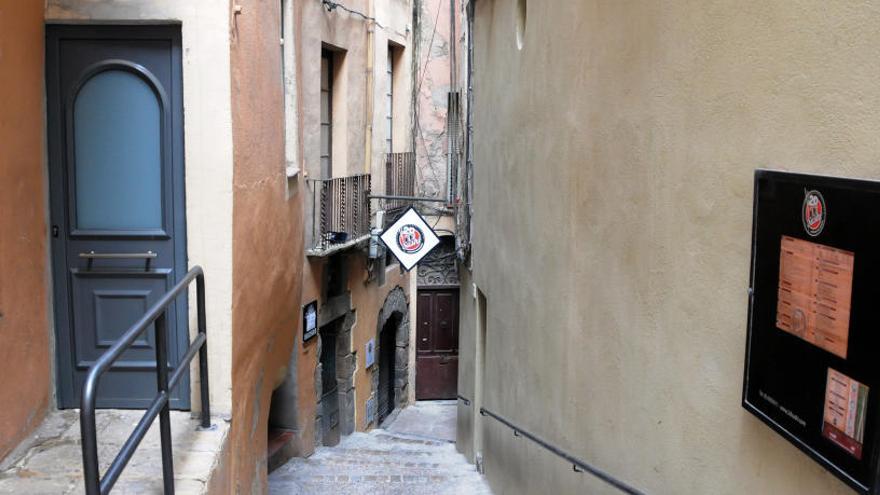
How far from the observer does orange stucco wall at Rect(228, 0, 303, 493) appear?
4.93 meters

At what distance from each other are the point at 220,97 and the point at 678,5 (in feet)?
8.27

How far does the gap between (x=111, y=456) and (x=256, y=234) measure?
1789mm

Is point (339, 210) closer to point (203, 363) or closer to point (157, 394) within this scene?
point (203, 363)

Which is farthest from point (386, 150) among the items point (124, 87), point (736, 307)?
point (736, 307)

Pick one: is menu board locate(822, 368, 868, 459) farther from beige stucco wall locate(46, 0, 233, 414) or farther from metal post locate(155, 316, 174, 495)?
beige stucco wall locate(46, 0, 233, 414)

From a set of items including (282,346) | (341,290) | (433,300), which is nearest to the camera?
(282,346)

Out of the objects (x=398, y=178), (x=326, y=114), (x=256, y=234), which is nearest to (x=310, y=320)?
(x=326, y=114)

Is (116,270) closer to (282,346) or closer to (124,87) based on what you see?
(124,87)

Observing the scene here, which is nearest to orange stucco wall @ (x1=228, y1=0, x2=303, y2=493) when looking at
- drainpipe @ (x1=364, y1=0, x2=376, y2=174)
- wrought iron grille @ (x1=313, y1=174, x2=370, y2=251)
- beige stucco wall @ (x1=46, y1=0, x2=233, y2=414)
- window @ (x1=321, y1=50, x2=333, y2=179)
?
beige stucco wall @ (x1=46, y1=0, x2=233, y2=414)

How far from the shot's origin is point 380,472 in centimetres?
920

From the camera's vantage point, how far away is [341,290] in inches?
499

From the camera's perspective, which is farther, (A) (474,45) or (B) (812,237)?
(A) (474,45)

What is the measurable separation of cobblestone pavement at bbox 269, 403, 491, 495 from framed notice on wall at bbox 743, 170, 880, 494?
6.17m

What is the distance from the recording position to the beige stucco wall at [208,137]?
462 centimetres
